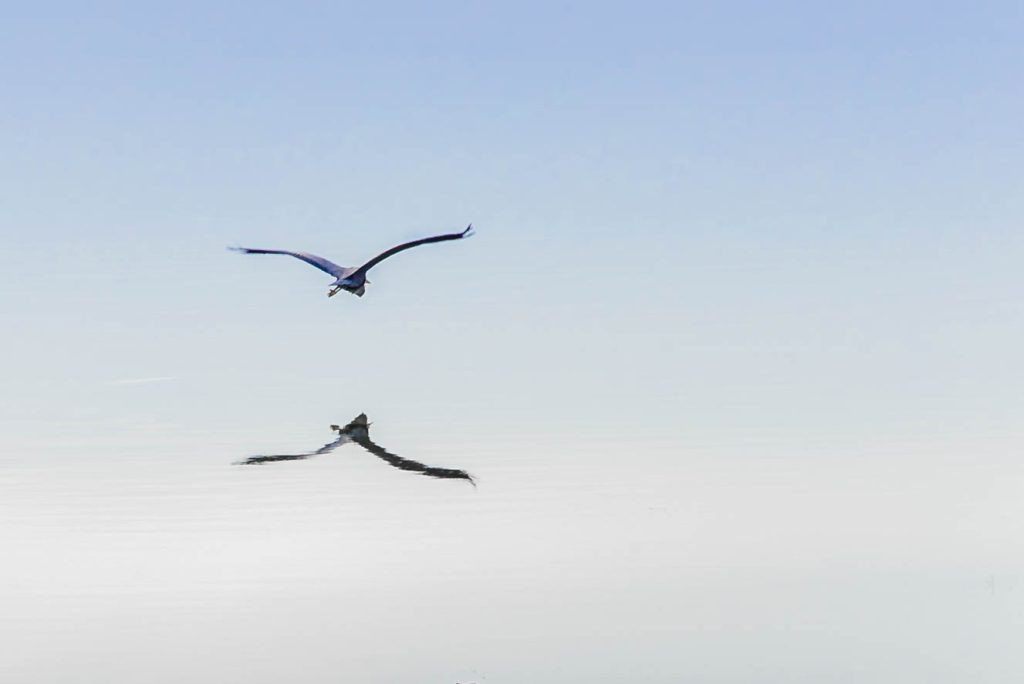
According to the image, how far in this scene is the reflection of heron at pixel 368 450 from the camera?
78.2 feet

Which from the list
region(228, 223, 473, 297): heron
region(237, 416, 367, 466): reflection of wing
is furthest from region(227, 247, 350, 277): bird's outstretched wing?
region(237, 416, 367, 466): reflection of wing

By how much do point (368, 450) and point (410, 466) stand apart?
216 centimetres

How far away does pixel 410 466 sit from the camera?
2458 cm

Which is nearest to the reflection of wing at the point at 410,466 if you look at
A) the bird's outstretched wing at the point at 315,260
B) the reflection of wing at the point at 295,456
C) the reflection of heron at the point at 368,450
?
the reflection of heron at the point at 368,450

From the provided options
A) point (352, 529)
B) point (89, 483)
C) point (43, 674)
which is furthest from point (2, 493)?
point (43, 674)

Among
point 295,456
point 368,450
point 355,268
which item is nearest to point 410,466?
point 368,450

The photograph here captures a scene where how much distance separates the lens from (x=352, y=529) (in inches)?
781

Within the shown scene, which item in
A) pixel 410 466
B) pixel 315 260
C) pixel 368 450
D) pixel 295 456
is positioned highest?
pixel 315 260

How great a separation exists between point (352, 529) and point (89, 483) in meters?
5.98

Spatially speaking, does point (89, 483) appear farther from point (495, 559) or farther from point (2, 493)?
point (495, 559)

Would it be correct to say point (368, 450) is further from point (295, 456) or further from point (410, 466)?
point (410, 466)

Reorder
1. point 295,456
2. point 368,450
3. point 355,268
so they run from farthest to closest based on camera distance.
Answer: point 355,268 < point 368,450 < point 295,456

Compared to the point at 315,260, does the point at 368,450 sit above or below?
below

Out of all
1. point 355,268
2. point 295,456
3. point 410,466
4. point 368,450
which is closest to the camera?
point 410,466
